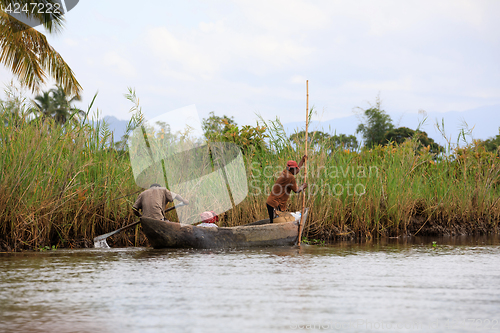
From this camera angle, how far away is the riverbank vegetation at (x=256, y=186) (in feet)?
27.7

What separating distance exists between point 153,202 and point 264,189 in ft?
9.66

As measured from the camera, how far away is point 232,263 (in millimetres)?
7320

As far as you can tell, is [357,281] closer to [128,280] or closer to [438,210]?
[128,280]

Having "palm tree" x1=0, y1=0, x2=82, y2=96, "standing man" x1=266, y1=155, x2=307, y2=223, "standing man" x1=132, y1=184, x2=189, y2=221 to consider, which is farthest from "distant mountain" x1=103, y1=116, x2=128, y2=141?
"palm tree" x1=0, y1=0, x2=82, y2=96

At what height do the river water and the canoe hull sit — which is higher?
the canoe hull

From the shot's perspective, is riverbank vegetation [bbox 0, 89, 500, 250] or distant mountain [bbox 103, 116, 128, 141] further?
distant mountain [bbox 103, 116, 128, 141]

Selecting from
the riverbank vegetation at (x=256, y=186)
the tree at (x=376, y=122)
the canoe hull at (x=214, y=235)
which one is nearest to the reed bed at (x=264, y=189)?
the riverbank vegetation at (x=256, y=186)

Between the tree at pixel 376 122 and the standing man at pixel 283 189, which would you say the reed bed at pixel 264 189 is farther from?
the tree at pixel 376 122

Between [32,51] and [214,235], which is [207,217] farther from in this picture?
[32,51]

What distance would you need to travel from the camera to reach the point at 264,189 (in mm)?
11086

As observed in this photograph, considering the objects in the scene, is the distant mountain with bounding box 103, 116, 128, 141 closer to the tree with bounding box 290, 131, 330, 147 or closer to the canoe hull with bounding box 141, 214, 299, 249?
the canoe hull with bounding box 141, 214, 299, 249

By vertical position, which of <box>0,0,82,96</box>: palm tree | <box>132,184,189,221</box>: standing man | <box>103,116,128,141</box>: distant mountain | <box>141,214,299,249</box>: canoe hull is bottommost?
<box>141,214,299,249</box>: canoe hull

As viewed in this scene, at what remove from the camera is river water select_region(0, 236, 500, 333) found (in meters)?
4.07

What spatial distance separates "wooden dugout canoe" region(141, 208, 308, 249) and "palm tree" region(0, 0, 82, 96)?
11458mm
